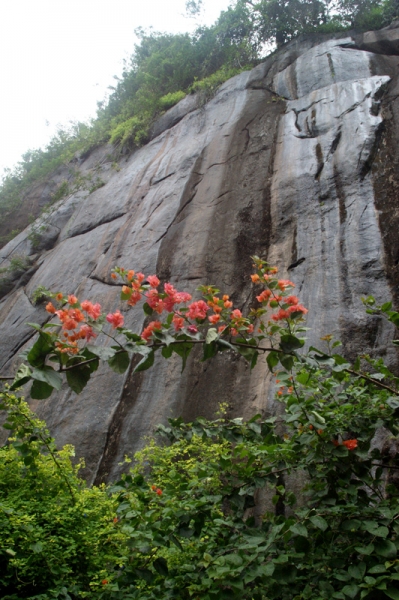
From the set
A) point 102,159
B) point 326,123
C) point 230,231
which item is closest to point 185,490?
point 230,231

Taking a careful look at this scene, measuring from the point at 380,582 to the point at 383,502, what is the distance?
40cm

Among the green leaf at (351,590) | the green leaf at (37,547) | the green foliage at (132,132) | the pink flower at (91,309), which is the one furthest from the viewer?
the green foliage at (132,132)

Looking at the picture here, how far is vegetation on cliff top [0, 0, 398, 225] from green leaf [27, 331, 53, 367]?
941cm

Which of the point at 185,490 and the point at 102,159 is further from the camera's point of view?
the point at 102,159

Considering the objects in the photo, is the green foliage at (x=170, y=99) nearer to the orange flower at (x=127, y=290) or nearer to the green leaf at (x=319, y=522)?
the orange flower at (x=127, y=290)

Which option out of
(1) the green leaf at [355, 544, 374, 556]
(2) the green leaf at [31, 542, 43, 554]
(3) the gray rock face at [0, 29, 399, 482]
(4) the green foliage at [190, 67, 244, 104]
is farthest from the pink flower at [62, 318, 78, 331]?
(4) the green foliage at [190, 67, 244, 104]

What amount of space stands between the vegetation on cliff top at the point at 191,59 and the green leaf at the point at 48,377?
9520mm

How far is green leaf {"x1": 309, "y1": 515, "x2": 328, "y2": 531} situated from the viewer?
222 cm

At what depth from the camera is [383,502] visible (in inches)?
92.0

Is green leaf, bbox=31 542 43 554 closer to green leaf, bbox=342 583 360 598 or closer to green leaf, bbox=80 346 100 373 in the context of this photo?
green leaf, bbox=80 346 100 373

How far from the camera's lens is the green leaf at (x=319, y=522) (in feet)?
7.30

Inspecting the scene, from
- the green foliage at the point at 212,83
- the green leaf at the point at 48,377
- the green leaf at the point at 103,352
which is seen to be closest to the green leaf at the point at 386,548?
the green leaf at the point at 103,352

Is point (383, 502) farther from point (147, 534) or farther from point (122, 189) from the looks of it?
point (122, 189)

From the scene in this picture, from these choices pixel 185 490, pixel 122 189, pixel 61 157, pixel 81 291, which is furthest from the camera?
pixel 61 157
